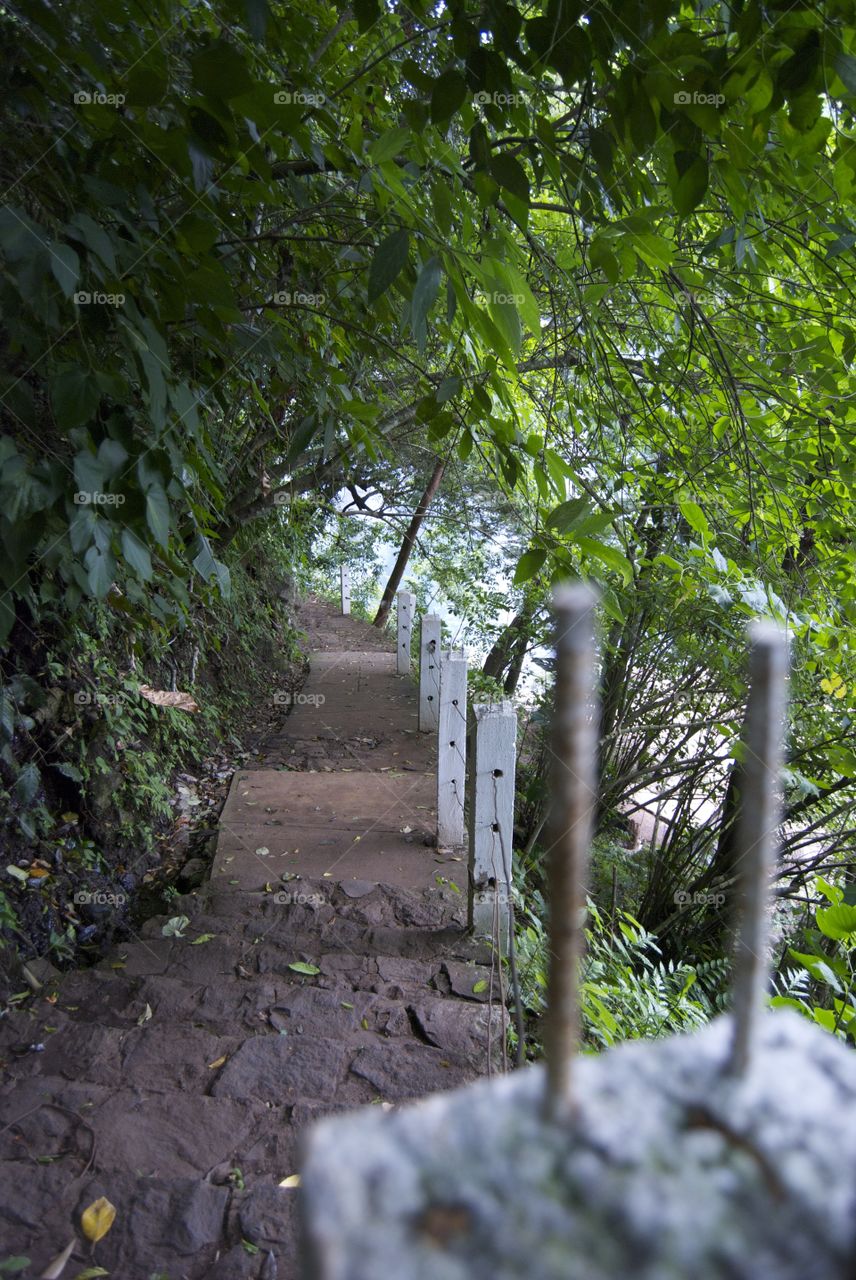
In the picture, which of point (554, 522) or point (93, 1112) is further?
point (93, 1112)

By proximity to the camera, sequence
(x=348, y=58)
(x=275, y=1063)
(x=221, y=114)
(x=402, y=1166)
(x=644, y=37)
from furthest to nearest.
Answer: (x=348, y=58) → (x=275, y=1063) → (x=221, y=114) → (x=644, y=37) → (x=402, y=1166)

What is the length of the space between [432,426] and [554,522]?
0.90m

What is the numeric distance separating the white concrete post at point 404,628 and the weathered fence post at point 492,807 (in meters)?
6.27

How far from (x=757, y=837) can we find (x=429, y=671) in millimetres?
6707

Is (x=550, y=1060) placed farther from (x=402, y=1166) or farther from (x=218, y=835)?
(x=218, y=835)

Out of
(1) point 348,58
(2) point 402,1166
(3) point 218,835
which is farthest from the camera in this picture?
(3) point 218,835

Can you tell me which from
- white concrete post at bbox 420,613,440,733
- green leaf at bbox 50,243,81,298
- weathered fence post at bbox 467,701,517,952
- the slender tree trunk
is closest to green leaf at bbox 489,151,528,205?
green leaf at bbox 50,243,81,298

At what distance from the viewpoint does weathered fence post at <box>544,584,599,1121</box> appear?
1.05ft

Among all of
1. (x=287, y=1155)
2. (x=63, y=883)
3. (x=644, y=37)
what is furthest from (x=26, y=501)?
(x=63, y=883)

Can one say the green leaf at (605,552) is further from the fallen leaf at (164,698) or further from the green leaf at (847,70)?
the fallen leaf at (164,698)

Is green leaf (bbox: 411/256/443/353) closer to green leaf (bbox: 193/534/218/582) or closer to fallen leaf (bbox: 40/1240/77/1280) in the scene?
green leaf (bbox: 193/534/218/582)

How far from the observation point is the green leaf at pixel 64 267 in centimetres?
173

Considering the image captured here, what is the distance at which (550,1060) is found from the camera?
0.33 m

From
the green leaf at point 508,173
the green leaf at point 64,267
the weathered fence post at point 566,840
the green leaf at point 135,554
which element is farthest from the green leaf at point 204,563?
the weathered fence post at point 566,840
